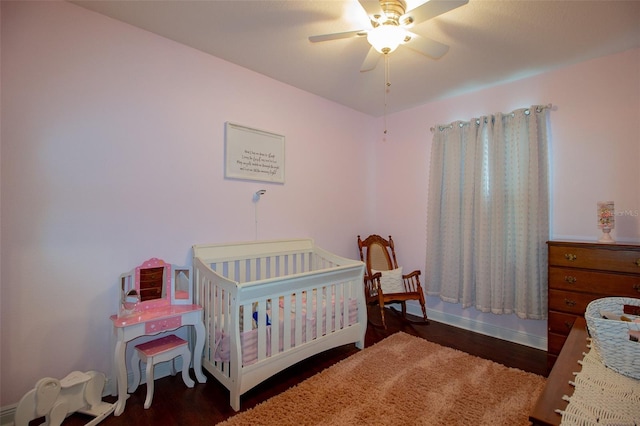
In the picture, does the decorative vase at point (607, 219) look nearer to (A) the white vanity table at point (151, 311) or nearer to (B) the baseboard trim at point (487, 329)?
(B) the baseboard trim at point (487, 329)

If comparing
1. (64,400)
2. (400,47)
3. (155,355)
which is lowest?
(64,400)

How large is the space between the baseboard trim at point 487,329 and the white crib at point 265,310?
48.0 inches

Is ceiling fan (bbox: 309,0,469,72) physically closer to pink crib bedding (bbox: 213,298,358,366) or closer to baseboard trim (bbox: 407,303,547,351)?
pink crib bedding (bbox: 213,298,358,366)

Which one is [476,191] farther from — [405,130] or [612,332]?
[612,332]

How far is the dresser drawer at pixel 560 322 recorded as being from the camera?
214 centimetres

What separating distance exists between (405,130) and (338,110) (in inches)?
34.5

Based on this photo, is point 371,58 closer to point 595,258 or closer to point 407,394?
point 595,258

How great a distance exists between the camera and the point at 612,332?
0.96m

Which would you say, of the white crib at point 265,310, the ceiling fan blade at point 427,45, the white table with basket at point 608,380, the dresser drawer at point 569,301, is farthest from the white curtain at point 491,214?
the white table with basket at point 608,380

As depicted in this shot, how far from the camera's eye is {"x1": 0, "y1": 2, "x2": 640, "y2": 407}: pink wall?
1708 millimetres

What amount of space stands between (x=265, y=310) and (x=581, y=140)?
289 cm

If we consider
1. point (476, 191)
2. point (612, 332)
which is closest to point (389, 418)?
point (612, 332)

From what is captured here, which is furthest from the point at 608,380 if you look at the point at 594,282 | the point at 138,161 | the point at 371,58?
the point at 138,161

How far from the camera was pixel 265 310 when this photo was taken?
6.32 feet
